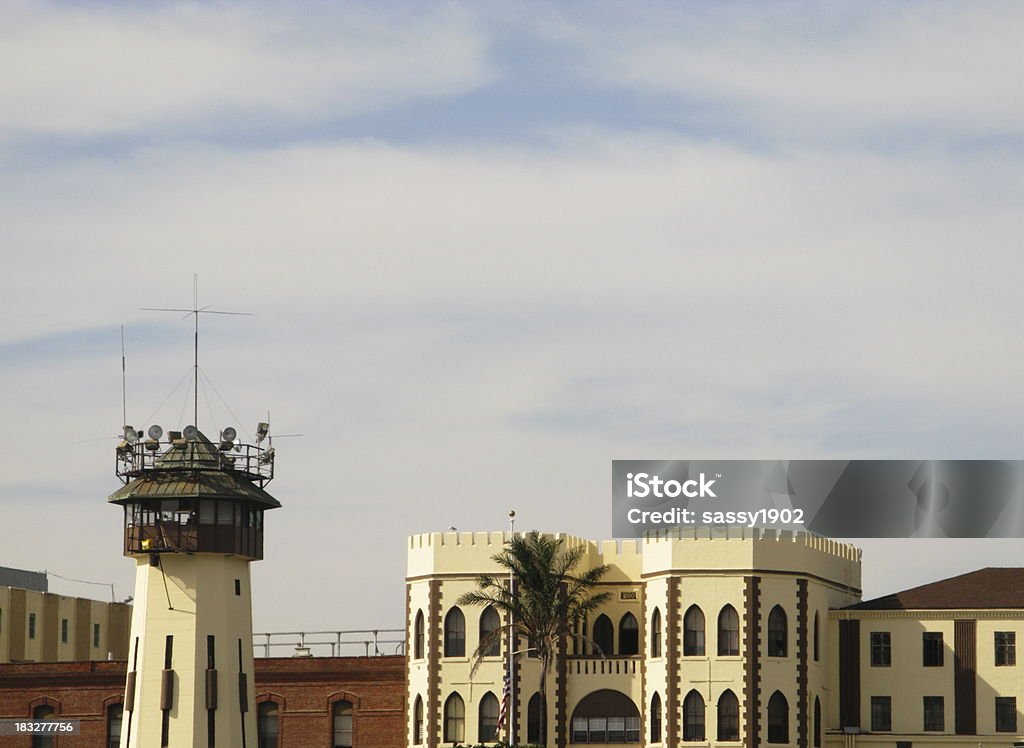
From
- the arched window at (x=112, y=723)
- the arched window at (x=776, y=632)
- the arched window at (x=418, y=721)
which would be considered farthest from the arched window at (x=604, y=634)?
the arched window at (x=112, y=723)

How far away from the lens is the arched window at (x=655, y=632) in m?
99.4

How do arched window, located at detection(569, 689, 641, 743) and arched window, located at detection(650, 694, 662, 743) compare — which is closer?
arched window, located at detection(650, 694, 662, 743)

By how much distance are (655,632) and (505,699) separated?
303 inches

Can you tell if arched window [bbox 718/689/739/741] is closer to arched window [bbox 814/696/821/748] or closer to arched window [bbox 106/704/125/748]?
arched window [bbox 814/696/821/748]

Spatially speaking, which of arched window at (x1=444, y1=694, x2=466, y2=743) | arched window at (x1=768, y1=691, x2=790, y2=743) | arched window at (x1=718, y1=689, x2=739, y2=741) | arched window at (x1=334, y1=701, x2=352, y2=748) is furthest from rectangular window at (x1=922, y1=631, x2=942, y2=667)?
arched window at (x1=334, y1=701, x2=352, y2=748)

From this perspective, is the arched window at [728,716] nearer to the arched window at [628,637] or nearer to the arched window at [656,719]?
the arched window at [656,719]

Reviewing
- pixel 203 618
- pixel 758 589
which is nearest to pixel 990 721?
pixel 758 589

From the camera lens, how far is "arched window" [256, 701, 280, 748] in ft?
355

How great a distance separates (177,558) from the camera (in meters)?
92.5

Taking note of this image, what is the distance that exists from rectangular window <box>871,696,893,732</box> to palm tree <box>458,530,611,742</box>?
14.5m

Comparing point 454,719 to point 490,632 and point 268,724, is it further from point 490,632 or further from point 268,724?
point 268,724

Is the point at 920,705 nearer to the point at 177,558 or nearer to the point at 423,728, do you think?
the point at 423,728

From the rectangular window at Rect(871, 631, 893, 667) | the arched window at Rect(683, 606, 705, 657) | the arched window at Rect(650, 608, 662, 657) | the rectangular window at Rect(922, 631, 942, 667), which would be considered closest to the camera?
the arched window at Rect(683, 606, 705, 657)

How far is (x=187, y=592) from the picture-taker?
302ft
